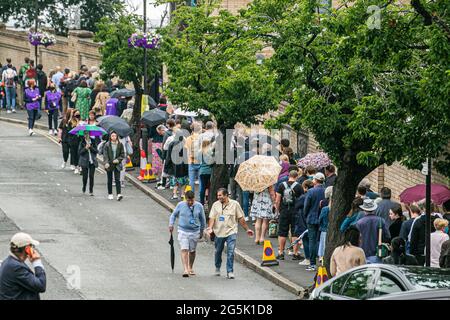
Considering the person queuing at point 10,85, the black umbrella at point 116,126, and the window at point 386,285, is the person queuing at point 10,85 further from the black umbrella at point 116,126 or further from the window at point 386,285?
the window at point 386,285

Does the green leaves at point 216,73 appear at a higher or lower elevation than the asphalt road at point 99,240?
higher

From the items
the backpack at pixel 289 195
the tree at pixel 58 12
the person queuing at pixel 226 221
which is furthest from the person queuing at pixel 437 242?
the tree at pixel 58 12

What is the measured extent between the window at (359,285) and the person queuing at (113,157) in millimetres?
15845

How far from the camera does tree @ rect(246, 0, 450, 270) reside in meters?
18.4

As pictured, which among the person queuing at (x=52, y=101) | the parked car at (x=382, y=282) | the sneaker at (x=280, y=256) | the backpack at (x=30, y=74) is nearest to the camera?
the parked car at (x=382, y=282)

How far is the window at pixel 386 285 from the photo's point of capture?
14.7 meters

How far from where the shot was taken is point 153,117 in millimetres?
33656

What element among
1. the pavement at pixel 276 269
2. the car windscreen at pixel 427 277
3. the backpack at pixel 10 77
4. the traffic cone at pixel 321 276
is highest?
the backpack at pixel 10 77

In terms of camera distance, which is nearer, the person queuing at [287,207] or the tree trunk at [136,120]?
the person queuing at [287,207]

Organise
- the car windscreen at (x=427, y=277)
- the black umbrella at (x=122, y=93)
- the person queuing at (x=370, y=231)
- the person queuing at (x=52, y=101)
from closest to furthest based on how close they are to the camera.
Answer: the car windscreen at (x=427, y=277), the person queuing at (x=370, y=231), the black umbrella at (x=122, y=93), the person queuing at (x=52, y=101)

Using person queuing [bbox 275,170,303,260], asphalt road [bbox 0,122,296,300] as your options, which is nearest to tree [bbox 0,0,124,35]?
asphalt road [bbox 0,122,296,300]

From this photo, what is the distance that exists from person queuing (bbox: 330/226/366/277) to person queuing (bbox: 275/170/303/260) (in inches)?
219

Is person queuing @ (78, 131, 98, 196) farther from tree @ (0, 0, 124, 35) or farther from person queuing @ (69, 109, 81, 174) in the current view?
tree @ (0, 0, 124, 35)

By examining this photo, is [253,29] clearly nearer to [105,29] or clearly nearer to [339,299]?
[339,299]
